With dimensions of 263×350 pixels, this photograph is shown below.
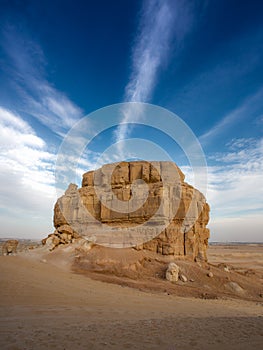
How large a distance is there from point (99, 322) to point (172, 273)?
12.1m

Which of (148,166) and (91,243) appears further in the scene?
(148,166)

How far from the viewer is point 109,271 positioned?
19.0m

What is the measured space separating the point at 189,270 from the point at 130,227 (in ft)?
20.0

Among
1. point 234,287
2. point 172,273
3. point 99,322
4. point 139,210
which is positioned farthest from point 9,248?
point 99,322

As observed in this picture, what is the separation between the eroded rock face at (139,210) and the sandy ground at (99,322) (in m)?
8.98

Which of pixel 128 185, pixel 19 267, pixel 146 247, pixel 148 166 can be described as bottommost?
pixel 19 267

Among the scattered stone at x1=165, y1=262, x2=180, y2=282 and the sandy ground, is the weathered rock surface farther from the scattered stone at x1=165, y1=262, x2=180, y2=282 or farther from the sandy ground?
the scattered stone at x1=165, y1=262, x2=180, y2=282

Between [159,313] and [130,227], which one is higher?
[130,227]

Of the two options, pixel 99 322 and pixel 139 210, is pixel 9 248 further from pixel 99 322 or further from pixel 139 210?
pixel 99 322

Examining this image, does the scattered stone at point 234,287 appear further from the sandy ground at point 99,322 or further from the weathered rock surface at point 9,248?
the weathered rock surface at point 9,248

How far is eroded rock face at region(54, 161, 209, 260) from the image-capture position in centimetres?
2258

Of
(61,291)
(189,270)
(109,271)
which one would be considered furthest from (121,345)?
(189,270)

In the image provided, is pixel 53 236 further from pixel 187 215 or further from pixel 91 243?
pixel 187 215

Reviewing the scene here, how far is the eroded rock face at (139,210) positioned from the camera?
74.1 ft
